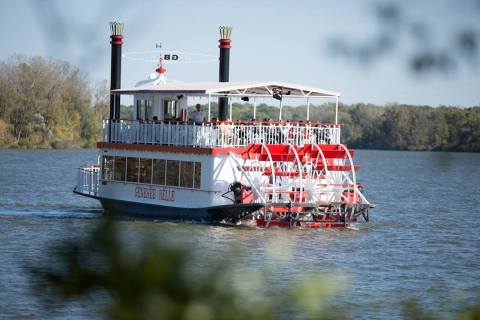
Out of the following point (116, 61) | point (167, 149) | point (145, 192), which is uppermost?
point (116, 61)

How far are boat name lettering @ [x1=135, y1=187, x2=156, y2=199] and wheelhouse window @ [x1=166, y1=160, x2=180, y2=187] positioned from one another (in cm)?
64

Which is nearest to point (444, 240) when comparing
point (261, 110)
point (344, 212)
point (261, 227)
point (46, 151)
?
point (344, 212)

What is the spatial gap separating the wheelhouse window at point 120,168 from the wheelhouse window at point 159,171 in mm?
1222

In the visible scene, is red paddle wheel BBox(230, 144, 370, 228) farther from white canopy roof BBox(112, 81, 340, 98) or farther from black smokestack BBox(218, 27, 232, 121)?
black smokestack BBox(218, 27, 232, 121)

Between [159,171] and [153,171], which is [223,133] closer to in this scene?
[159,171]

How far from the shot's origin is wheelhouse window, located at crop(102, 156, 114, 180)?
26.9 m

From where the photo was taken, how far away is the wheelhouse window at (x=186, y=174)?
24266 millimetres

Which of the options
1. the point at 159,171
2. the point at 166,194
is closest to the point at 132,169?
the point at 159,171

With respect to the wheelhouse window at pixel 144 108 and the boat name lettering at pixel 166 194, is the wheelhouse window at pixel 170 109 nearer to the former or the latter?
the wheelhouse window at pixel 144 108

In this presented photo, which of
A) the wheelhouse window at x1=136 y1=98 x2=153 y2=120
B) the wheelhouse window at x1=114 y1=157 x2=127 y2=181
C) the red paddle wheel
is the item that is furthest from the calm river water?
the wheelhouse window at x1=136 y1=98 x2=153 y2=120

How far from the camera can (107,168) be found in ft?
88.5

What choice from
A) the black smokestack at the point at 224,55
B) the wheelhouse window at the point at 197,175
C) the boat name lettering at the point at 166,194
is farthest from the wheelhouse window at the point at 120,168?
the black smokestack at the point at 224,55

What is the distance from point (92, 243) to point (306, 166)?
21863mm

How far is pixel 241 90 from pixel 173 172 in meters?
2.48
